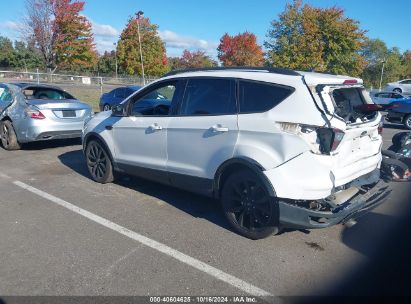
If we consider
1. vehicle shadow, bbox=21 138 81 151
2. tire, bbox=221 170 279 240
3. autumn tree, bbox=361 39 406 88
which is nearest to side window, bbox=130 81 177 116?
tire, bbox=221 170 279 240

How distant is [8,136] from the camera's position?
8562 mm

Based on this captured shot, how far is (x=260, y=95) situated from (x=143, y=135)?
6.17ft

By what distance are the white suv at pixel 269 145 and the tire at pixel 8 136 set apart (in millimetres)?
4716

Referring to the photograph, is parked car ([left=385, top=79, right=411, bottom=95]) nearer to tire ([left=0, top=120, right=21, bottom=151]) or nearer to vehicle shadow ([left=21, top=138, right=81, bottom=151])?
vehicle shadow ([left=21, top=138, right=81, bottom=151])

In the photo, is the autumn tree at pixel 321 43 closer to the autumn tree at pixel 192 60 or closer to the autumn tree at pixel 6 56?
the autumn tree at pixel 192 60

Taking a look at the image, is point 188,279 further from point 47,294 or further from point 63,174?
point 63,174

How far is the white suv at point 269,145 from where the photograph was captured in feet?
11.9

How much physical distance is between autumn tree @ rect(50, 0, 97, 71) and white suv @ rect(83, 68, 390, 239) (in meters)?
39.3

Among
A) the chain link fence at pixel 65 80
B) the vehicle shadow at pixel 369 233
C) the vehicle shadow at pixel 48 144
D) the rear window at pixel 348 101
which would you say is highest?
the chain link fence at pixel 65 80

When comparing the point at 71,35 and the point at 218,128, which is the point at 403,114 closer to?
the point at 218,128

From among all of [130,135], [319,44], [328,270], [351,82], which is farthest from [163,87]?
[319,44]

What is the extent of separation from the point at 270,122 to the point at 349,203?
3.77 feet

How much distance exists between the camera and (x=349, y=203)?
385cm

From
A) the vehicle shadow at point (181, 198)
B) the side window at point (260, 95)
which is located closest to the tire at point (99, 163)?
the vehicle shadow at point (181, 198)
